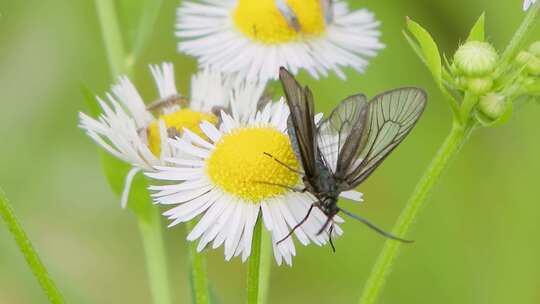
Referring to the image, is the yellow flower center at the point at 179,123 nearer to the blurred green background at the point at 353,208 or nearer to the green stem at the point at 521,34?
the green stem at the point at 521,34

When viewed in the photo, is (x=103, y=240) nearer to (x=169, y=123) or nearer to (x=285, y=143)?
(x=169, y=123)

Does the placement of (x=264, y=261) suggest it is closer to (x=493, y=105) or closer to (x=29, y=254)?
(x=29, y=254)

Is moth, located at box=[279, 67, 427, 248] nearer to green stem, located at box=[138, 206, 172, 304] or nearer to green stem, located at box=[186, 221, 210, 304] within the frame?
green stem, located at box=[186, 221, 210, 304]

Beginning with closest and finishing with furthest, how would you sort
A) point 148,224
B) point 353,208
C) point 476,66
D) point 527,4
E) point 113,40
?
point 476,66 → point 527,4 → point 148,224 → point 113,40 → point 353,208

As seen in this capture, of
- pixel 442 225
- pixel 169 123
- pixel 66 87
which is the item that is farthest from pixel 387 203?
pixel 169 123

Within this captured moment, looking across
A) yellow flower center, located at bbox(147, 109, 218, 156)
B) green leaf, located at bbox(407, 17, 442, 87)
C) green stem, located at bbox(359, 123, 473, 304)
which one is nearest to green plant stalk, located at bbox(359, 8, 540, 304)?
green stem, located at bbox(359, 123, 473, 304)

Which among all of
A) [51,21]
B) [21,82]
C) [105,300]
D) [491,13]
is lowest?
[105,300]

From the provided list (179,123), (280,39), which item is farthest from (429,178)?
(280,39)
